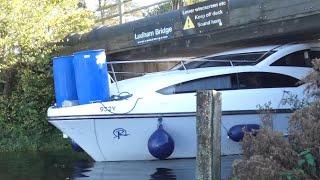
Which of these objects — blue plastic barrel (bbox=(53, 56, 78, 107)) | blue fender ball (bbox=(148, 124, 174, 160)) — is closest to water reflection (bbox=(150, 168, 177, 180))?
blue fender ball (bbox=(148, 124, 174, 160))

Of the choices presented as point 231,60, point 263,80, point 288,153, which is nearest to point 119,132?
point 231,60

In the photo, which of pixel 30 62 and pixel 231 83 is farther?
pixel 30 62

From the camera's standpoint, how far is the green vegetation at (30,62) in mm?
17438

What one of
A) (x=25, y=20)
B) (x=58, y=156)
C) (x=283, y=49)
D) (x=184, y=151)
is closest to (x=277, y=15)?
(x=283, y=49)

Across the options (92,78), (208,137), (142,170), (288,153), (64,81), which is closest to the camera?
(288,153)

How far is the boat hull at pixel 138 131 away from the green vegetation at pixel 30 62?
639 centimetres

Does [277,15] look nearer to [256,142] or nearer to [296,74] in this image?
[296,74]

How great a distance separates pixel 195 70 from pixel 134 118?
192 cm

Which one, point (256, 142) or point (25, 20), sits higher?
point (25, 20)

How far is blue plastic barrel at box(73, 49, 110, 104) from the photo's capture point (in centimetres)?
1180

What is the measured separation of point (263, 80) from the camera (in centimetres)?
1218

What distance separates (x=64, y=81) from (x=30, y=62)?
6.36m

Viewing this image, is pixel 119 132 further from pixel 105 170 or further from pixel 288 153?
pixel 288 153

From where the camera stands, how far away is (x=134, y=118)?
11.7 meters
